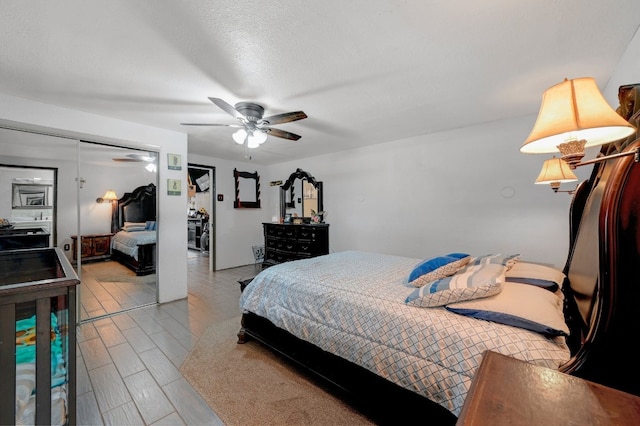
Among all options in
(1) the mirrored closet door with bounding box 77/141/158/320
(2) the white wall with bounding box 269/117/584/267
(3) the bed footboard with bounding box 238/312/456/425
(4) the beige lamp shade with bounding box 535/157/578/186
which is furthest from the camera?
(1) the mirrored closet door with bounding box 77/141/158/320

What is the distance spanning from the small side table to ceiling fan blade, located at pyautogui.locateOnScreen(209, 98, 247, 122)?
2277 millimetres

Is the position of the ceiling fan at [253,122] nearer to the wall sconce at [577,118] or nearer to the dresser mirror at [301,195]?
the wall sconce at [577,118]

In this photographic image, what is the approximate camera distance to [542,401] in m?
0.62

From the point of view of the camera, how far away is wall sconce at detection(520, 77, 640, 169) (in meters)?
0.86

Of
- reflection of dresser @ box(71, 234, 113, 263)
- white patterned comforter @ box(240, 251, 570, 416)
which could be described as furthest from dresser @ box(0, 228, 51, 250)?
white patterned comforter @ box(240, 251, 570, 416)

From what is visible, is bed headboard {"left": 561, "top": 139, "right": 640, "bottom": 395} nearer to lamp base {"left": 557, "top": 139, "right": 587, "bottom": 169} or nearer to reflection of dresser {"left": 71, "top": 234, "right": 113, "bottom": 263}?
lamp base {"left": 557, "top": 139, "right": 587, "bottom": 169}

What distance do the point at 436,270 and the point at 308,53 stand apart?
1.76 meters

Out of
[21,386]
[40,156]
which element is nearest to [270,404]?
[21,386]

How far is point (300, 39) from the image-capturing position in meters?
1.61

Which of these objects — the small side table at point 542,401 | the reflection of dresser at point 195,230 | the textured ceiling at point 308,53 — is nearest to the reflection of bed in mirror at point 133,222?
the textured ceiling at point 308,53

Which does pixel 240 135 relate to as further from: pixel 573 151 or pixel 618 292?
pixel 618 292

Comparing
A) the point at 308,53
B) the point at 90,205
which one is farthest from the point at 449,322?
the point at 90,205

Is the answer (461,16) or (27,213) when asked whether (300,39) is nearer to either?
(461,16)

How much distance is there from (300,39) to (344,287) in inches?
67.1
